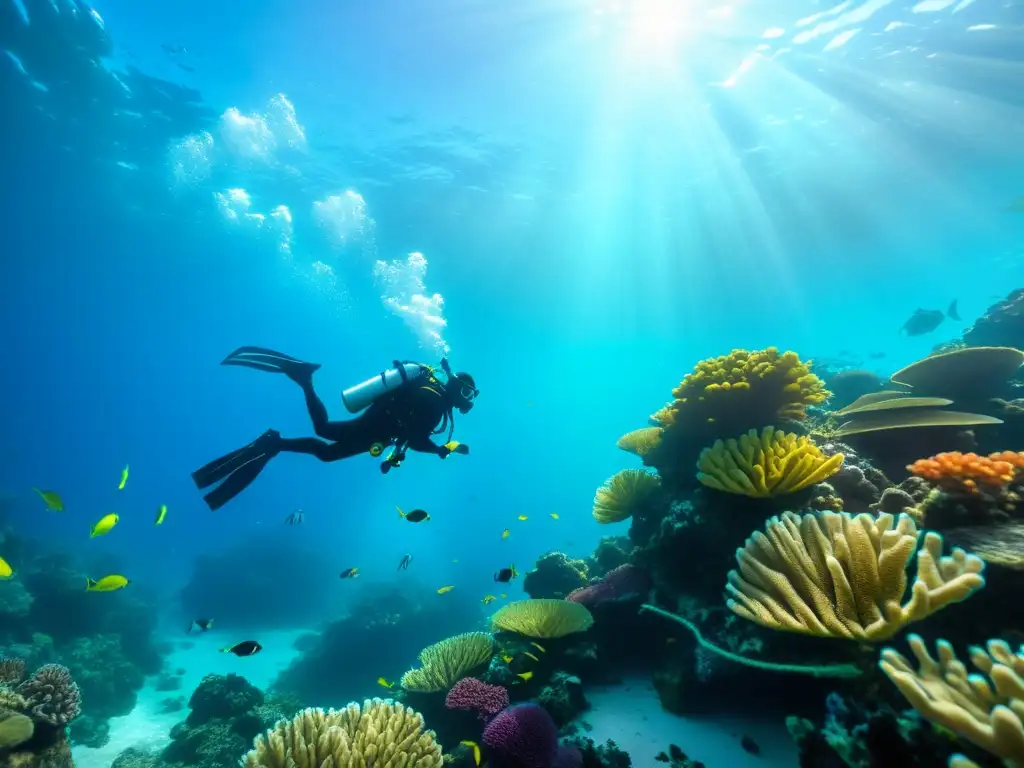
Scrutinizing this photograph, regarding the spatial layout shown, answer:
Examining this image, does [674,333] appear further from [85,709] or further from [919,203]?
[85,709]

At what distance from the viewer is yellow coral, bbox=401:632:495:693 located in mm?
5643

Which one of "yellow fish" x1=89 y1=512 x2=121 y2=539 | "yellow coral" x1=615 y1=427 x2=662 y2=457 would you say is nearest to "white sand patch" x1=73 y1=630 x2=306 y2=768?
"yellow fish" x1=89 y1=512 x2=121 y2=539

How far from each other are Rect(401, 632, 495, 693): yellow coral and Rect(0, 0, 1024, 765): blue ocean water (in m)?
7.98

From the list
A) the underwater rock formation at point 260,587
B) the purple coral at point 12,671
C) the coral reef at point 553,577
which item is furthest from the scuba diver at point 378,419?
the underwater rock formation at point 260,587

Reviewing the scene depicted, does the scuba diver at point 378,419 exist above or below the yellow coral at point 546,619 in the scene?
above

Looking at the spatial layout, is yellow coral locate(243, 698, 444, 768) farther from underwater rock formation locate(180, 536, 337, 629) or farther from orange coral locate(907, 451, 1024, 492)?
underwater rock formation locate(180, 536, 337, 629)

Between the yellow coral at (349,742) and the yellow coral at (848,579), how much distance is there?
2868 millimetres

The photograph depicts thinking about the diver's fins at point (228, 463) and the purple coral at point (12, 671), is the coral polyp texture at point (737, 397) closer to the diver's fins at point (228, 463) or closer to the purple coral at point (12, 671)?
the diver's fins at point (228, 463)

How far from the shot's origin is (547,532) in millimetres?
83875

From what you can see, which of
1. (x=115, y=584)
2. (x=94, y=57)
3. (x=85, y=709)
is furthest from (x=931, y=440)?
(x=94, y=57)

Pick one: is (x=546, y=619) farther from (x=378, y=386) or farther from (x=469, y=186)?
(x=469, y=186)

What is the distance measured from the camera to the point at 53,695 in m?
6.05

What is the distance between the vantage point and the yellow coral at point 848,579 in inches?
89.6

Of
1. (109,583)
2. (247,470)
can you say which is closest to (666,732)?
(247,470)
